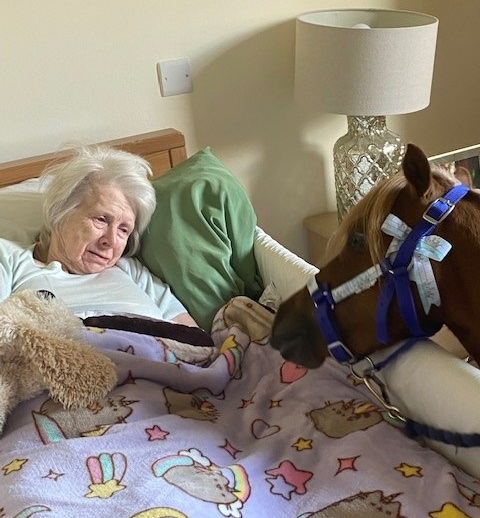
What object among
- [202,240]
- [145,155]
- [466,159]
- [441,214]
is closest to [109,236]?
[202,240]

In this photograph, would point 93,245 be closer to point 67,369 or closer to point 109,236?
point 109,236

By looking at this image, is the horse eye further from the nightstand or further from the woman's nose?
the nightstand

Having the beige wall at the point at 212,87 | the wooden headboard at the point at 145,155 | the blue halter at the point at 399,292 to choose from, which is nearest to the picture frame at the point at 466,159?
the beige wall at the point at 212,87

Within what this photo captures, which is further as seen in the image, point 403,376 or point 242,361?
point 242,361

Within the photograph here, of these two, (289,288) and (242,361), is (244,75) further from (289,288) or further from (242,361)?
(242,361)

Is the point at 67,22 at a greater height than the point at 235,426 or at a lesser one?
greater

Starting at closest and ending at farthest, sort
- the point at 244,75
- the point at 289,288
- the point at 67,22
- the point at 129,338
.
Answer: the point at 129,338 < the point at 289,288 < the point at 67,22 < the point at 244,75

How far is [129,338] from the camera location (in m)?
1.45

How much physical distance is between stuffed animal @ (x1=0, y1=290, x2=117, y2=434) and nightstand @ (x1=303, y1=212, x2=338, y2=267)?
47.4 inches

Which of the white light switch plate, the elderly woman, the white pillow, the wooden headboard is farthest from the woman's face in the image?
the white light switch plate

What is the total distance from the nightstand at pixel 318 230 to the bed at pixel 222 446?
0.83 m

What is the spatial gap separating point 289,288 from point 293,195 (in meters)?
0.80

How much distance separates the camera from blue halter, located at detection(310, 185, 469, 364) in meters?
1.07

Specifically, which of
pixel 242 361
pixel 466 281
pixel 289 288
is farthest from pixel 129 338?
pixel 466 281
